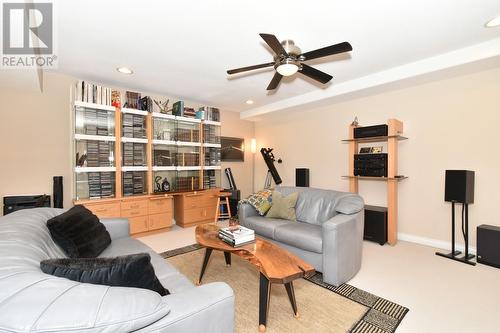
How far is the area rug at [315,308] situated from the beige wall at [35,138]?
8.52 feet

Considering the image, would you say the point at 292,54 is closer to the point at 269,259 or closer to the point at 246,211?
the point at 269,259

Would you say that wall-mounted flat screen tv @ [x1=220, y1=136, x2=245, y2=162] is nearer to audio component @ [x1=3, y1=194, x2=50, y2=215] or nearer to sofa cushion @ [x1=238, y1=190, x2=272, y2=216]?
sofa cushion @ [x1=238, y1=190, x2=272, y2=216]

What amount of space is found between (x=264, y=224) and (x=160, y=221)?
6.61 feet

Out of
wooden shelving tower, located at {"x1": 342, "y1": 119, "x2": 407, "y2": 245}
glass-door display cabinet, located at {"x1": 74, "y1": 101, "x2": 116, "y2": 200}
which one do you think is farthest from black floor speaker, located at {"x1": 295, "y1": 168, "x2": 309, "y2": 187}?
glass-door display cabinet, located at {"x1": 74, "y1": 101, "x2": 116, "y2": 200}

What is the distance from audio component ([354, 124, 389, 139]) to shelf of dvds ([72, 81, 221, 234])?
271 cm

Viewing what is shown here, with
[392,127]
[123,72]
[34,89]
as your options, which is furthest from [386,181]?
[34,89]

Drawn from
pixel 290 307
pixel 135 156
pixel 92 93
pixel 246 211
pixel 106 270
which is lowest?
pixel 290 307

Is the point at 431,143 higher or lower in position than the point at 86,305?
higher

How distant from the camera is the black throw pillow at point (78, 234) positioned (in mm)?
1740

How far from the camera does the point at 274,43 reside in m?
2.05

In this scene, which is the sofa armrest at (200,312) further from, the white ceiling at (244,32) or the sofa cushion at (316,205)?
the sofa cushion at (316,205)

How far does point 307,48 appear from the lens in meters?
2.74

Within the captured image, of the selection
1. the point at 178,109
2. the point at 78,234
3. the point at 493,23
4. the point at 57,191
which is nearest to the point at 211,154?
the point at 178,109

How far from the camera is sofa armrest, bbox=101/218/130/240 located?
2438 millimetres
